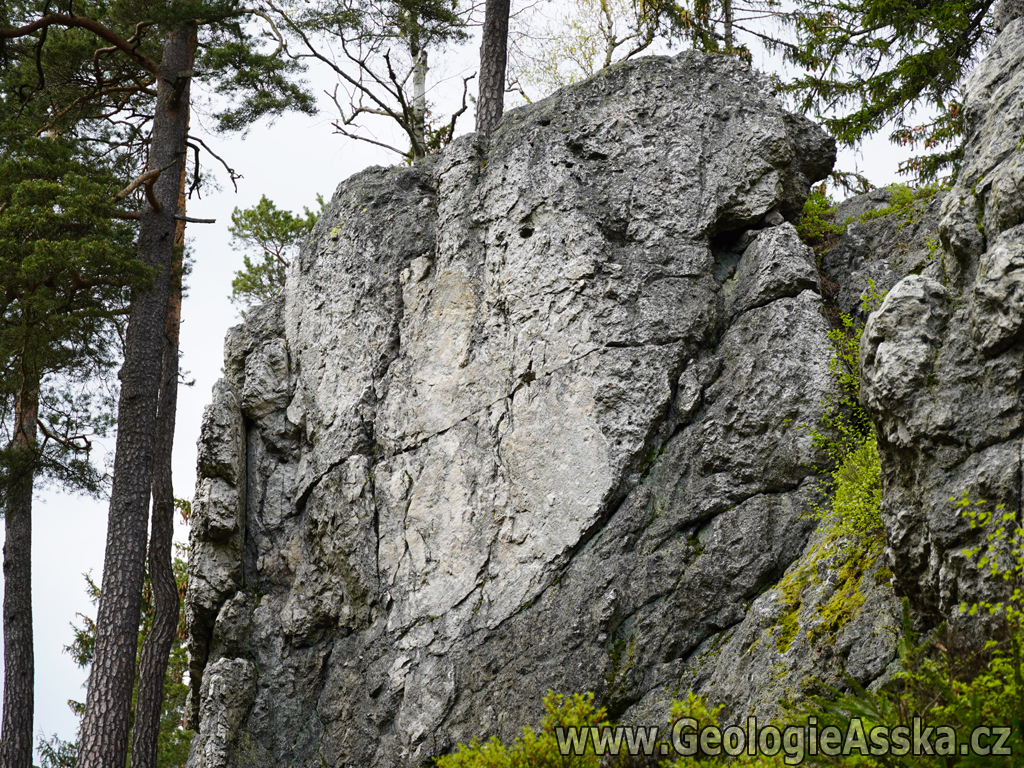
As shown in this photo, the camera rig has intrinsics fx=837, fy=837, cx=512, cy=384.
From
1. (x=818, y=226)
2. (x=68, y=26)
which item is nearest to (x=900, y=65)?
(x=818, y=226)

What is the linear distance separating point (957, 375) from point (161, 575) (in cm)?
1045

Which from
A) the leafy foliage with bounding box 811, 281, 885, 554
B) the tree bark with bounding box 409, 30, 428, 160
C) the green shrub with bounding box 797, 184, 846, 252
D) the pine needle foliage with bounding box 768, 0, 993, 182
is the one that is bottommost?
the leafy foliage with bounding box 811, 281, 885, 554

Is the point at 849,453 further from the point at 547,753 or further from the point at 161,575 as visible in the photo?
the point at 161,575

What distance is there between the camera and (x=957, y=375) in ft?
16.9

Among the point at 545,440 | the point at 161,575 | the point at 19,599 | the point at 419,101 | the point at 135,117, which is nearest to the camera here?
the point at 545,440

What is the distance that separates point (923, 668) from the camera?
4656 mm

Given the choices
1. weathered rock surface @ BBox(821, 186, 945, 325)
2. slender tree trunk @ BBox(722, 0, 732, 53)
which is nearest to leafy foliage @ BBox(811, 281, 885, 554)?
weathered rock surface @ BBox(821, 186, 945, 325)

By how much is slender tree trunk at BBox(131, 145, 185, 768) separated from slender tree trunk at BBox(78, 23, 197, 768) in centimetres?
63

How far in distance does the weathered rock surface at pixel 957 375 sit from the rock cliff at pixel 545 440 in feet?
0.24

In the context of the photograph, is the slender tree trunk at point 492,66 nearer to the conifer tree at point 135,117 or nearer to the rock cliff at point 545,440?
the rock cliff at point 545,440

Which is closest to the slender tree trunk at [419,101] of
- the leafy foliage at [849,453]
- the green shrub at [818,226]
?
the green shrub at [818,226]

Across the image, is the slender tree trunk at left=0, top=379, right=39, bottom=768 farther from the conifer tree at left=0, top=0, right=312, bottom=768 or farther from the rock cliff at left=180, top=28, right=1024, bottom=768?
the rock cliff at left=180, top=28, right=1024, bottom=768

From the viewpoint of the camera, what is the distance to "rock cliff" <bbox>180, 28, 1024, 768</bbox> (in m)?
7.09

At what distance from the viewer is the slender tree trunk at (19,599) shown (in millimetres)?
11250
